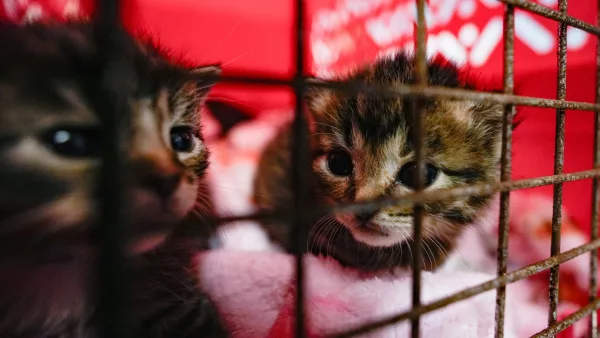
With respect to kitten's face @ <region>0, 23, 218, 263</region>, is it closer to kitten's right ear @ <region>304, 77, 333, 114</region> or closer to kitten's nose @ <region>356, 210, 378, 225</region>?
kitten's nose @ <region>356, 210, 378, 225</region>

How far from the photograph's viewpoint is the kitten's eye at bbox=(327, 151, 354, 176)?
0.94 metres

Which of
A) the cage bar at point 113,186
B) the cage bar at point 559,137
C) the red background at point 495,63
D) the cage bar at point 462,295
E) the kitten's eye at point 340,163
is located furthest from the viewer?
the red background at point 495,63

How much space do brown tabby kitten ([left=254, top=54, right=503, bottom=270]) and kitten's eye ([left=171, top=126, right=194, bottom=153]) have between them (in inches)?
8.3

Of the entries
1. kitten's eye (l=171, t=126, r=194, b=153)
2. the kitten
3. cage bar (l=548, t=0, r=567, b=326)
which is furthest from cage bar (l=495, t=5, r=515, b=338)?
kitten's eye (l=171, t=126, r=194, b=153)

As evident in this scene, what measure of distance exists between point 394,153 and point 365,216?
0.15m

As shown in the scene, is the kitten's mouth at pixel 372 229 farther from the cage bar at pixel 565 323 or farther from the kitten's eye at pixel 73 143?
the kitten's eye at pixel 73 143

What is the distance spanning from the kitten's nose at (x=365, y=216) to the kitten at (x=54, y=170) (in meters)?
0.33

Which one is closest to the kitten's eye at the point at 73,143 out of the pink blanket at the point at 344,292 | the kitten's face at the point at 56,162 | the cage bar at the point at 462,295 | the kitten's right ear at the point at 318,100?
the kitten's face at the point at 56,162

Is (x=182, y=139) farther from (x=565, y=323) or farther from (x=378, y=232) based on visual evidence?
(x=565, y=323)

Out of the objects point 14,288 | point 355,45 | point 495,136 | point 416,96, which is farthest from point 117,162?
point 355,45

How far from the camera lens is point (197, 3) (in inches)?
64.0

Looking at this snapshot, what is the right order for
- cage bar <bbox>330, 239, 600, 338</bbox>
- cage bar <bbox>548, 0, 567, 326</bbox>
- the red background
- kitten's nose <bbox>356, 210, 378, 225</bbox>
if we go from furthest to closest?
the red background
kitten's nose <bbox>356, 210, 378, 225</bbox>
cage bar <bbox>548, 0, 567, 326</bbox>
cage bar <bbox>330, 239, 600, 338</bbox>

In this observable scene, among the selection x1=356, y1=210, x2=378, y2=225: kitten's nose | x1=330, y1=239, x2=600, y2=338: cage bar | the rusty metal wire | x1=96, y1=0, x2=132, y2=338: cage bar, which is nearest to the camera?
x1=96, y1=0, x2=132, y2=338: cage bar

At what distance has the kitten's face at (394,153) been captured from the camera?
2.72ft
